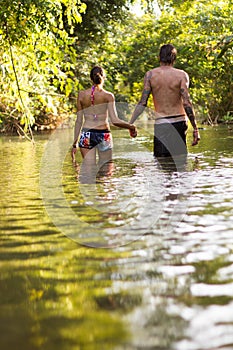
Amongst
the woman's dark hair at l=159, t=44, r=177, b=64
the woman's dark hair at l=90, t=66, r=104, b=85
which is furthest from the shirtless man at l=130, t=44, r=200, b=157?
the woman's dark hair at l=90, t=66, r=104, b=85

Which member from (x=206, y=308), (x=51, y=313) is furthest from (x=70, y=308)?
(x=206, y=308)

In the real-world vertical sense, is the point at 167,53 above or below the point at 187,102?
above

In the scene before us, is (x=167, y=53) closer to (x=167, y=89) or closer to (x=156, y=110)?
(x=167, y=89)

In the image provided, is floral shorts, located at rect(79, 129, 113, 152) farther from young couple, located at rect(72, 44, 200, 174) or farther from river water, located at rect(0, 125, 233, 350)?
river water, located at rect(0, 125, 233, 350)

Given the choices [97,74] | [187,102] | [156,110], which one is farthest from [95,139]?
[187,102]

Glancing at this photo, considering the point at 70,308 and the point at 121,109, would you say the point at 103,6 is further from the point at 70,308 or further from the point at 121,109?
the point at 70,308

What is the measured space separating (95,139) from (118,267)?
4.98m

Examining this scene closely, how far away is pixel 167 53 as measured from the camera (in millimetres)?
7656

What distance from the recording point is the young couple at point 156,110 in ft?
24.9

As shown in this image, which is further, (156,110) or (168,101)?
(156,110)

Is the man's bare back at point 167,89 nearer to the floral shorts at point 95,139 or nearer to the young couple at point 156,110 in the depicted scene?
the young couple at point 156,110

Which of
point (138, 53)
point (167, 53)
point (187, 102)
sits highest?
point (138, 53)

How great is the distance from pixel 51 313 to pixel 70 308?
0.08 metres

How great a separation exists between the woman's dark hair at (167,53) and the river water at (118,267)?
8.80 feet
